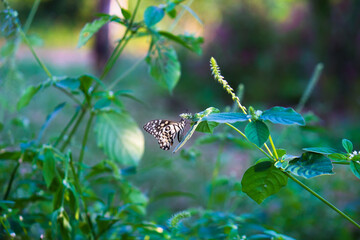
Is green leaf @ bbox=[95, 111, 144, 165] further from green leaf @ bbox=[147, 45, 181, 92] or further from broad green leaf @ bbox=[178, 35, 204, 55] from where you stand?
broad green leaf @ bbox=[178, 35, 204, 55]

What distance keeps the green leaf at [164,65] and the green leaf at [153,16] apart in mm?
95

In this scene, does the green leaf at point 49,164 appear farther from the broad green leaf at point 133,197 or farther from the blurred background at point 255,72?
the blurred background at point 255,72

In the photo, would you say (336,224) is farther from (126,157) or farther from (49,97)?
(49,97)

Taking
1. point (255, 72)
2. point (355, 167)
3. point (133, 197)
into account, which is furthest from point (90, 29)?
point (255, 72)

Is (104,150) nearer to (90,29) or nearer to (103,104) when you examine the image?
(103,104)

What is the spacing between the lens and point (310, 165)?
576 mm

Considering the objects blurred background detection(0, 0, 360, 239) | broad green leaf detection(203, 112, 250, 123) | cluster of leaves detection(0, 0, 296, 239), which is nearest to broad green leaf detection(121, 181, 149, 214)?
cluster of leaves detection(0, 0, 296, 239)

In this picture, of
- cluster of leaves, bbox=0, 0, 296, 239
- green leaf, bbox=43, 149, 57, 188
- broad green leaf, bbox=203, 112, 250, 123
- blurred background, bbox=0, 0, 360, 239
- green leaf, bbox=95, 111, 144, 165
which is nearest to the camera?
broad green leaf, bbox=203, 112, 250, 123

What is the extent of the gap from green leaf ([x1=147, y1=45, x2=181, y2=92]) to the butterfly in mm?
192

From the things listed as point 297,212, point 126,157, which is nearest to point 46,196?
point 126,157

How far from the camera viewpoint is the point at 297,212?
1.71m

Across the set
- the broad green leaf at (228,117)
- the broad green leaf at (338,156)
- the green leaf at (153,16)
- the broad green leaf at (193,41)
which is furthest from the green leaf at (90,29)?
the broad green leaf at (338,156)

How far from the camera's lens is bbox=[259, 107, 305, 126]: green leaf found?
0.55 m

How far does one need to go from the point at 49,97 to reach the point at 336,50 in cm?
420
